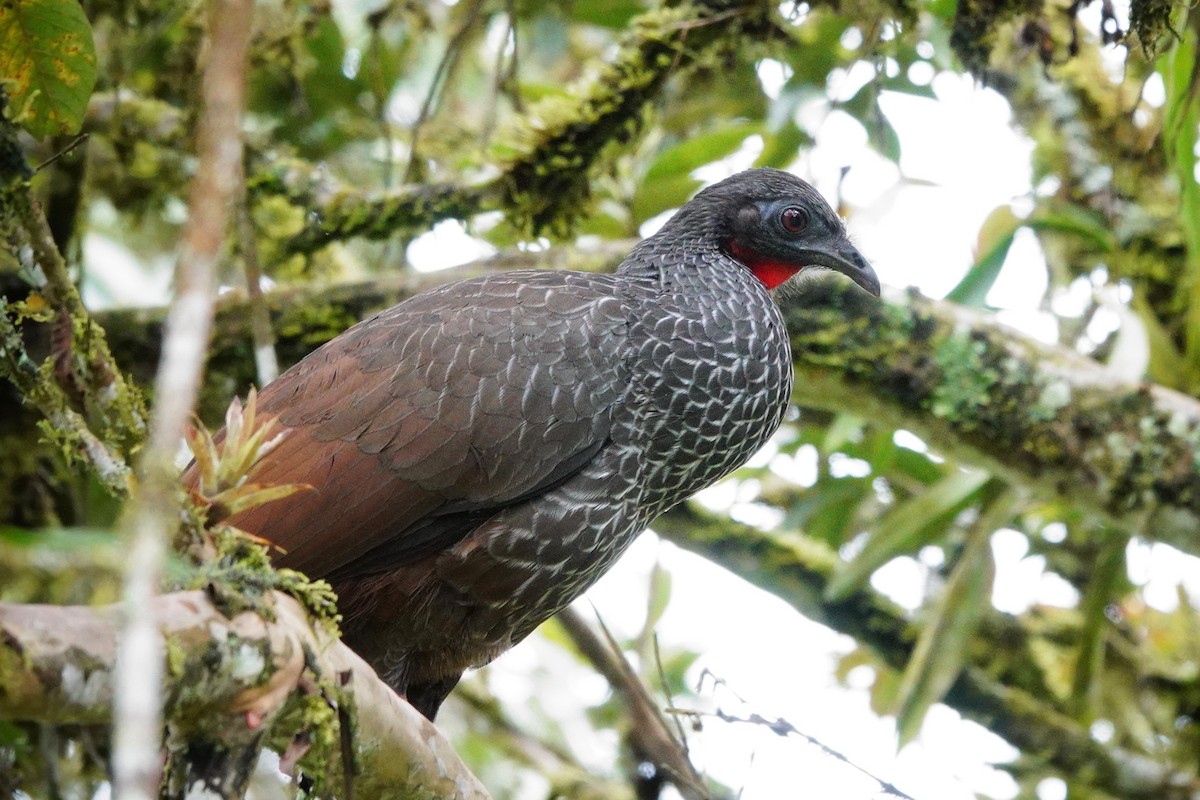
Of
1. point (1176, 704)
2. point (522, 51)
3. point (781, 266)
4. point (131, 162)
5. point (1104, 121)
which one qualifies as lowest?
point (1176, 704)

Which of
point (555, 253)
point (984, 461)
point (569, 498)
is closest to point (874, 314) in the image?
point (984, 461)

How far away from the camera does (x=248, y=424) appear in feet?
6.84

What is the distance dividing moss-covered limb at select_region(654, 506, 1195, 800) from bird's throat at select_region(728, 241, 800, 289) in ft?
5.48

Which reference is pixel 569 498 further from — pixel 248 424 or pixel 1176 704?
pixel 1176 704

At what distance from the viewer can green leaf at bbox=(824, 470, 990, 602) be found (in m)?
5.23

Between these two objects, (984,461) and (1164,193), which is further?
(1164,193)

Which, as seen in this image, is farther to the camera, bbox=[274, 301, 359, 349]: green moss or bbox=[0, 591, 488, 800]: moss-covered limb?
bbox=[274, 301, 359, 349]: green moss

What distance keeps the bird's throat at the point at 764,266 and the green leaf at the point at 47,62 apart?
81.0 inches

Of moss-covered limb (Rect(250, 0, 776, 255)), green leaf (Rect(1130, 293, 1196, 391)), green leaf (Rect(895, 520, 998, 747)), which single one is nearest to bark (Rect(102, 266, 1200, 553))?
moss-covered limb (Rect(250, 0, 776, 255))

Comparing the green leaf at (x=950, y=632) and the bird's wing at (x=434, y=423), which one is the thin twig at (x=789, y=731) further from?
the green leaf at (x=950, y=632)

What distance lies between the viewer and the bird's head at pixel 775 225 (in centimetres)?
411

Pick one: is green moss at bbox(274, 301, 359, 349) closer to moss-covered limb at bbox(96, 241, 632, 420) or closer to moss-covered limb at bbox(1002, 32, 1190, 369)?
moss-covered limb at bbox(96, 241, 632, 420)

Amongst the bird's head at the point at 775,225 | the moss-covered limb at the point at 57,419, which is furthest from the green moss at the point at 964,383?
the moss-covered limb at the point at 57,419

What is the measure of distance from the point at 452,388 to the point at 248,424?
52.7 inches
